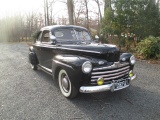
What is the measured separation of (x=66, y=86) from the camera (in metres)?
4.26

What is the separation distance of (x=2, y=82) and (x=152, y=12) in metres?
9.18

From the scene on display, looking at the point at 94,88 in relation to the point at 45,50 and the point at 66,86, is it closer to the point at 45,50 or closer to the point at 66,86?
the point at 66,86

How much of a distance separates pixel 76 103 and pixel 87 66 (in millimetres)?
923

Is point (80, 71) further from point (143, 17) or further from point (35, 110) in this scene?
point (143, 17)

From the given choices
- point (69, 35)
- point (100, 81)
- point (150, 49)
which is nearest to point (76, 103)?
point (100, 81)

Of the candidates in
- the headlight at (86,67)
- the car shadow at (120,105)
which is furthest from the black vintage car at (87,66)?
the car shadow at (120,105)

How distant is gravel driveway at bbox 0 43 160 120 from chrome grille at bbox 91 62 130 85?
549 mm

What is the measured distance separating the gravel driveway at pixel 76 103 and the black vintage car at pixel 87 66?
1.16ft

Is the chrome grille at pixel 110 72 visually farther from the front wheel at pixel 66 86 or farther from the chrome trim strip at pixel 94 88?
the front wheel at pixel 66 86

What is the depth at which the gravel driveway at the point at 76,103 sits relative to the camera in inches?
136

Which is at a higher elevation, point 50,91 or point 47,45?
point 47,45

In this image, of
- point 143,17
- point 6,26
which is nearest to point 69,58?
point 143,17

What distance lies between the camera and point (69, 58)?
409cm

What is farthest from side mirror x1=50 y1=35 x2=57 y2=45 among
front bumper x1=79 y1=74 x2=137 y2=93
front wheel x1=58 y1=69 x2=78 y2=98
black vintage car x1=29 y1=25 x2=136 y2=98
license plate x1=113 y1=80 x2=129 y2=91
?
license plate x1=113 y1=80 x2=129 y2=91
